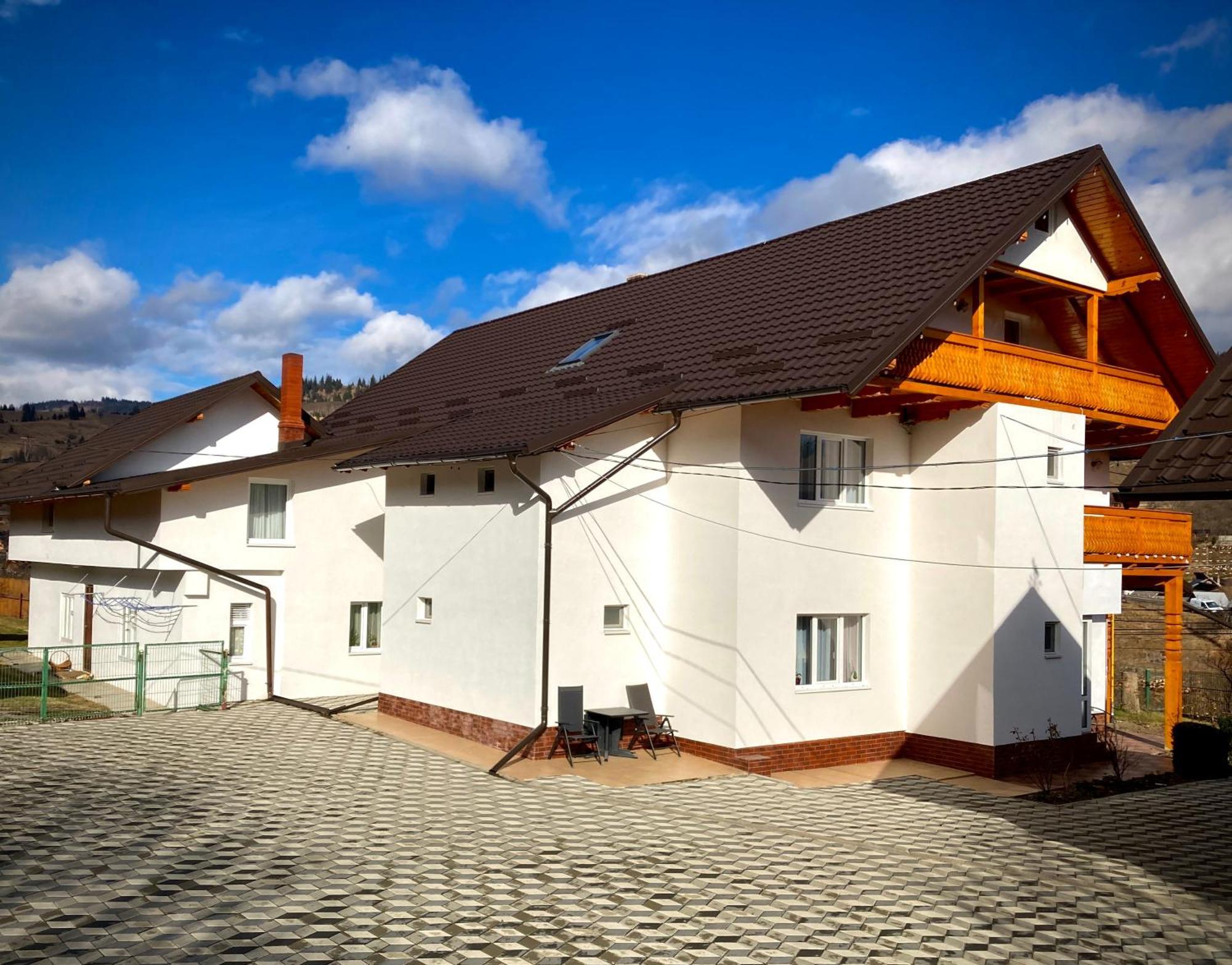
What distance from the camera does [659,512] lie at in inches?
651

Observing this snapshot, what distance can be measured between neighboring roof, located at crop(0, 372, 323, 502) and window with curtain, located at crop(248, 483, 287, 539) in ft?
8.02

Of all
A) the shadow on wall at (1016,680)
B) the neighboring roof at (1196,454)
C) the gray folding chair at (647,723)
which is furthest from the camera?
the gray folding chair at (647,723)

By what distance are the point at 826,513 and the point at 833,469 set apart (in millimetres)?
732

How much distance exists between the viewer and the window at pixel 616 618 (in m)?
16.0

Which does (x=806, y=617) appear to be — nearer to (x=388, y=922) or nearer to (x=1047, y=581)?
(x=1047, y=581)

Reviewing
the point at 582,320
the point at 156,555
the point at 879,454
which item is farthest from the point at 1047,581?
the point at 156,555

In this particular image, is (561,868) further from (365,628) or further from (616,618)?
(365,628)

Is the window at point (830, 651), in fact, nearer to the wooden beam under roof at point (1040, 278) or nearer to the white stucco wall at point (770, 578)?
the white stucco wall at point (770, 578)

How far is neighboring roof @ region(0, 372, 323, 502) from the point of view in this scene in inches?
869

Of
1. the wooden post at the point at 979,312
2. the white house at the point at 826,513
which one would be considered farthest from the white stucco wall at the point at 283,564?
the wooden post at the point at 979,312

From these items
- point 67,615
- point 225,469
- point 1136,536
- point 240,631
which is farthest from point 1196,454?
point 67,615

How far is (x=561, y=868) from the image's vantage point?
33.1 feet

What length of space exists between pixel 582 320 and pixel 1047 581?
432 inches

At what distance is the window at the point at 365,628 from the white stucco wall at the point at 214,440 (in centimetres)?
470
